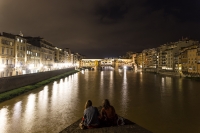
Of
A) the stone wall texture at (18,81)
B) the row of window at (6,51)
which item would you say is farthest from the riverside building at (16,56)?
the stone wall texture at (18,81)

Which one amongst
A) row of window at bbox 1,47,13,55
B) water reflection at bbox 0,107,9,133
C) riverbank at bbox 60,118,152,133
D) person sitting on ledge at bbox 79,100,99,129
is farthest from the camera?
row of window at bbox 1,47,13,55

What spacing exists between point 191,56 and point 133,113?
46943 millimetres

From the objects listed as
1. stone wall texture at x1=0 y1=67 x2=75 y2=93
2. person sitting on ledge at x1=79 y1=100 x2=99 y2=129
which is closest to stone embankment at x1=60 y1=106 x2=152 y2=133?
person sitting on ledge at x1=79 y1=100 x2=99 y2=129

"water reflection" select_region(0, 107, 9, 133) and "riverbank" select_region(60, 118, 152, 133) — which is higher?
"riverbank" select_region(60, 118, 152, 133)

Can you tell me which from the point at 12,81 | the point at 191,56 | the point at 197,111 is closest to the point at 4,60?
the point at 12,81

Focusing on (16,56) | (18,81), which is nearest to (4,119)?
(18,81)

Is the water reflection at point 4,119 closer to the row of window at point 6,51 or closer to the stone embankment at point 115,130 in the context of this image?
the stone embankment at point 115,130

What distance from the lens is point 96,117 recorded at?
7.28 meters

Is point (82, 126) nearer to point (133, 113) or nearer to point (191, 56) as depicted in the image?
point (133, 113)

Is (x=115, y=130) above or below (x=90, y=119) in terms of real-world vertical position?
below

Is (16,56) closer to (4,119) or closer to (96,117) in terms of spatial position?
(4,119)

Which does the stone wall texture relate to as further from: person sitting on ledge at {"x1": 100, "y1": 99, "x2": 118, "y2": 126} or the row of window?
person sitting on ledge at {"x1": 100, "y1": 99, "x2": 118, "y2": 126}

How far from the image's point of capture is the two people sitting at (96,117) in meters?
7.21

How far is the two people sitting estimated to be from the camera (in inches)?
284
